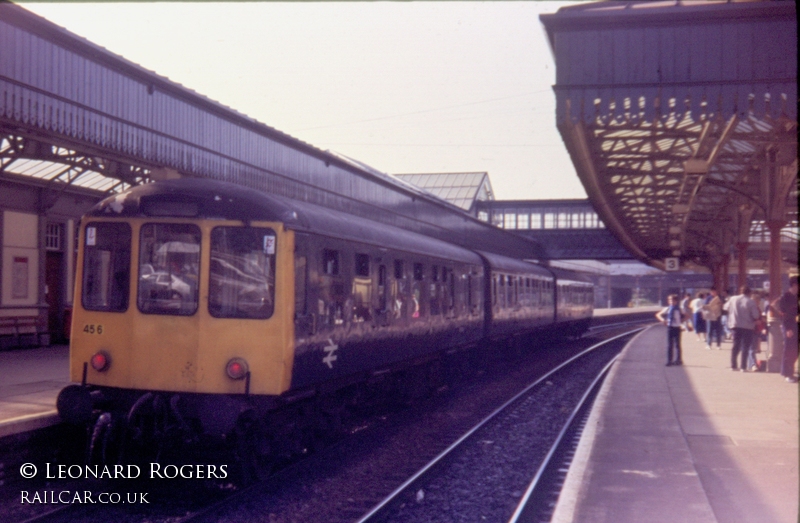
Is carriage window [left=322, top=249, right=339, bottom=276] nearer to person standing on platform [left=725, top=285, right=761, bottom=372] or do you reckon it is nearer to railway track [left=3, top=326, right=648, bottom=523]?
railway track [left=3, top=326, right=648, bottom=523]

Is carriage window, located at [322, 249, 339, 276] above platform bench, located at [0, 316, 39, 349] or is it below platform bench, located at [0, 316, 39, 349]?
above

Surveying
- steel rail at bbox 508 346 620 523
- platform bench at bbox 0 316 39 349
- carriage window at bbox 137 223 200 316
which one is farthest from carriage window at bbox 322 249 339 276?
platform bench at bbox 0 316 39 349

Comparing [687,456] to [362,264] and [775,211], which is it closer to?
[362,264]

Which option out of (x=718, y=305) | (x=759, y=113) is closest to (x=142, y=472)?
(x=759, y=113)

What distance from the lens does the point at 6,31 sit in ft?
31.3

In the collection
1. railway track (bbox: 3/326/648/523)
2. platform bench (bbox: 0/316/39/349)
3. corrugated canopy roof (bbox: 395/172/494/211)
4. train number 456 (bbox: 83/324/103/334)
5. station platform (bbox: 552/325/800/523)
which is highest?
corrugated canopy roof (bbox: 395/172/494/211)

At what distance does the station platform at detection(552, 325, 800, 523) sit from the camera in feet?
20.5

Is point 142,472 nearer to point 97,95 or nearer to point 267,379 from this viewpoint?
point 267,379

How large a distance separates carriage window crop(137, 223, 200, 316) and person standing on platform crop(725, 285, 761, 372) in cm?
1157

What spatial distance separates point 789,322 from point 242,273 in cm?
1002

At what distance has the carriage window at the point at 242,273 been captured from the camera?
7418 millimetres

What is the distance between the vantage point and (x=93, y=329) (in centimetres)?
766

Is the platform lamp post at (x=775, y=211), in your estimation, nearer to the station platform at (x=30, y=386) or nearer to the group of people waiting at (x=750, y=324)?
the group of people waiting at (x=750, y=324)

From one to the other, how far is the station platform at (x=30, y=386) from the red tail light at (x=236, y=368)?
2.00 meters
